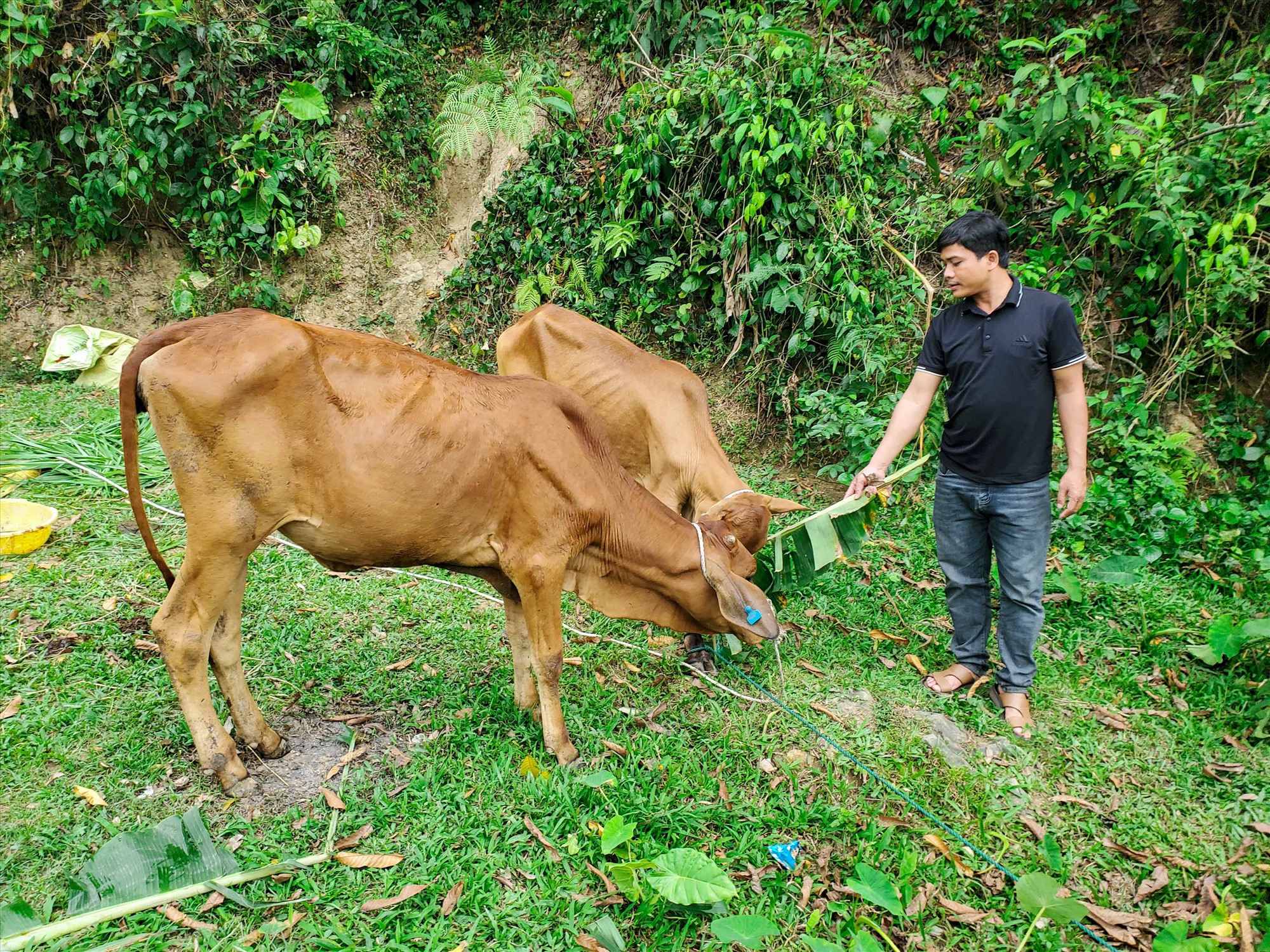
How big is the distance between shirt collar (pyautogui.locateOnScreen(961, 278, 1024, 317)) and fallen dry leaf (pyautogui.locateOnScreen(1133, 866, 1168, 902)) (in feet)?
9.13

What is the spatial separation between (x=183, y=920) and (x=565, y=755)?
69.7 inches

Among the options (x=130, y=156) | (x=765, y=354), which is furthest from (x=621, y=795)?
(x=130, y=156)

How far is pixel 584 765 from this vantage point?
13.5 feet

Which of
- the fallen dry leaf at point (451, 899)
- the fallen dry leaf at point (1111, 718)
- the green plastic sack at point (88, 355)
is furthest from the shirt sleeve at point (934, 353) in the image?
the green plastic sack at point (88, 355)

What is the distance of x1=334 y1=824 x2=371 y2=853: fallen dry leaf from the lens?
3.50 meters

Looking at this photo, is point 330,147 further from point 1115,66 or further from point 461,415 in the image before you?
point 1115,66

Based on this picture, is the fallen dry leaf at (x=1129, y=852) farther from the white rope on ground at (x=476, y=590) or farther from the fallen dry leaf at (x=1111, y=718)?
the white rope on ground at (x=476, y=590)

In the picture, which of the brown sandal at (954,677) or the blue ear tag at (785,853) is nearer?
the blue ear tag at (785,853)

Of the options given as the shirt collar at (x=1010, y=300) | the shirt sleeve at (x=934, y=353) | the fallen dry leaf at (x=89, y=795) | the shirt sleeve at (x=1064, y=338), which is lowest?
the fallen dry leaf at (x=89, y=795)

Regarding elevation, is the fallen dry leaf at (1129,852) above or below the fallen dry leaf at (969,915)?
above

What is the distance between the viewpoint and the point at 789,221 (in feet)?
24.4

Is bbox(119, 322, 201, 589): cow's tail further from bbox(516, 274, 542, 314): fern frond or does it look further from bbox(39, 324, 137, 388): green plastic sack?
bbox(39, 324, 137, 388): green plastic sack

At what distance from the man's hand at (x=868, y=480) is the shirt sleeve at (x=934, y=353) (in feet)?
2.01

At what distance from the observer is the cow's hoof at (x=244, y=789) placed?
12.1 feet
